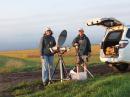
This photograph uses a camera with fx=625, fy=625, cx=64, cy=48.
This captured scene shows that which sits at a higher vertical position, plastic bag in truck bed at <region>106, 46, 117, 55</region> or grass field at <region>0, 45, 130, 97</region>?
plastic bag in truck bed at <region>106, 46, 117, 55</region>

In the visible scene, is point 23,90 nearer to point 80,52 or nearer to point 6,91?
point 6,91

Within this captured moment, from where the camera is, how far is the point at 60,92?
17.9 meters

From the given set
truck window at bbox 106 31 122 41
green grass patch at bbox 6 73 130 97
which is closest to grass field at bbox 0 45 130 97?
green grass patch at bbox 6 73 130 97

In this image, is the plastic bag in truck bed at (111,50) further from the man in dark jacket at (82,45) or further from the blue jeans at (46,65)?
the blue jeans at (46,65)

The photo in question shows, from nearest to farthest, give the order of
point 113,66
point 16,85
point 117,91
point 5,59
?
point 117,91, point 16,85, point 113,66, point 5,59

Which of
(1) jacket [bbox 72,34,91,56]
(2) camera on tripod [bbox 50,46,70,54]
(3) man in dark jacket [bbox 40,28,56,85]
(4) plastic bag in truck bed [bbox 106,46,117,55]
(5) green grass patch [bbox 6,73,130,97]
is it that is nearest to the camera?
(5) green grass patch [bbox 6,73,130,97]

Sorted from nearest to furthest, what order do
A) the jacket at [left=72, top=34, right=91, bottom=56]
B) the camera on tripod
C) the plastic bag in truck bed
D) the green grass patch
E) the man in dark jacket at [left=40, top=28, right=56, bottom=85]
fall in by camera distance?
the green grass patch, the camera on tripod, the man in dark jacket at [left=40, top=28, right=56, bottom=85], the jacket at [left=72, top=34, right=91, bottom=56], the plastic bag in truck bed

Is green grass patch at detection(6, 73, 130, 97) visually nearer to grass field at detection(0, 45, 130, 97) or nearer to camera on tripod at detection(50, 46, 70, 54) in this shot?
grass field at detection(0, 45, 130, 97)

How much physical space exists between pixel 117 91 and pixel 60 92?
2226 millimetres

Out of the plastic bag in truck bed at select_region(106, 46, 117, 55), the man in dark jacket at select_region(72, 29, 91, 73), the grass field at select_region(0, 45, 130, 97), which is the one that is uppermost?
the man in dark jacket at select_region(72, 29, 91, 73)

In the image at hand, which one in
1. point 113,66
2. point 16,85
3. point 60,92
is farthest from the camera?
point 113,66

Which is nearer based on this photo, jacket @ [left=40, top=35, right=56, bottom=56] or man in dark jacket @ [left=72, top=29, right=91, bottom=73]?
jacket @ [left=40, top=35, right=56, bottom=56]

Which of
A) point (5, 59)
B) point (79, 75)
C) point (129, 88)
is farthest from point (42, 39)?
point (5, 59)

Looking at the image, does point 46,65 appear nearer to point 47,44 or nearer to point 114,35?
point 47,44
